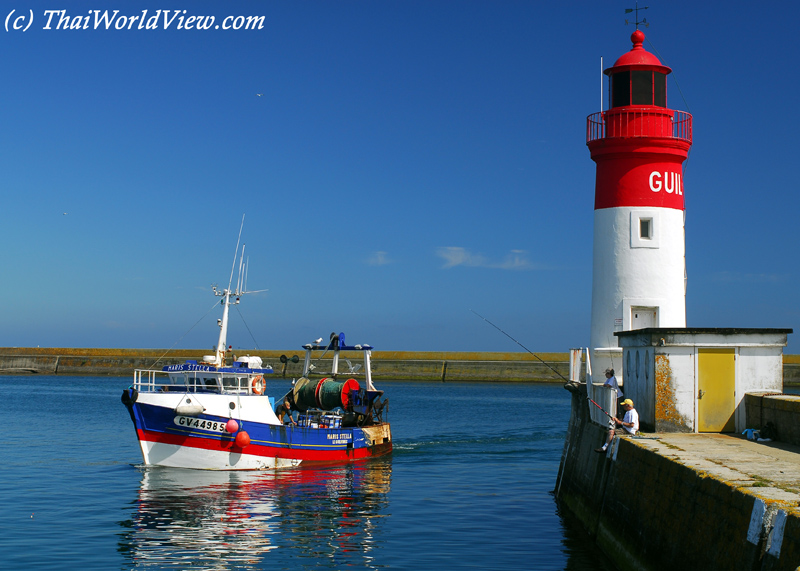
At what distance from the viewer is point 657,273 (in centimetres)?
2194

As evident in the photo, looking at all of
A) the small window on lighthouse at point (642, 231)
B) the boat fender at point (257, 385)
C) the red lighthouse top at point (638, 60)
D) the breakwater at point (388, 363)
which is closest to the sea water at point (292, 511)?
the boat fender at point (257, 385)

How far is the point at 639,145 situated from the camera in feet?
72.5

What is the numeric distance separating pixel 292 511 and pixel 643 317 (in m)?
10.7

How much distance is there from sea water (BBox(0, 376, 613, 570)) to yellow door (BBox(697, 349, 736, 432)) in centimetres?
339

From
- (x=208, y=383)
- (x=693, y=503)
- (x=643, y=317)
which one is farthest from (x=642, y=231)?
(x=208, y=383)

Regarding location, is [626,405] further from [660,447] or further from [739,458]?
[739,458]

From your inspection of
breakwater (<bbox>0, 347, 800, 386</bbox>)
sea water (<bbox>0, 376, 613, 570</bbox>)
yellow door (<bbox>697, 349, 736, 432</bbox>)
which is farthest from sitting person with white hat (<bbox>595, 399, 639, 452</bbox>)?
breakwater (<bbox>0, 347, 800, 386</bbox>)

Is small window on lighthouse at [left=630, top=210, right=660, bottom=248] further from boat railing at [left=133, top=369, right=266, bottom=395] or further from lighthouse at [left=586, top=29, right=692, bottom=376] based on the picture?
boat railing at [left=133, top=369, right=266, bottom=395]

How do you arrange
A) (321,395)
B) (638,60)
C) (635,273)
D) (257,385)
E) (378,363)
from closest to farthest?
(635,273) → (638,60) → (257,385) → (321,395) → (378,363)

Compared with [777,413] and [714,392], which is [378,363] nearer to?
[714,392]

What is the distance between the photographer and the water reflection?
49.4ft

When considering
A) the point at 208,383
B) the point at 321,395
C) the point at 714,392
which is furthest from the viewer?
the point at 321,395

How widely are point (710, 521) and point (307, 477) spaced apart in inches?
648

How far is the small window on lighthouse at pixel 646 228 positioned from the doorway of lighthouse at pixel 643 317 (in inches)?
77.4
